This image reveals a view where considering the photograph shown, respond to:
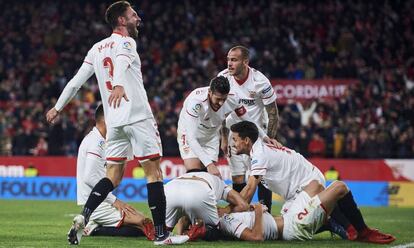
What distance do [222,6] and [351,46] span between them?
626 cm

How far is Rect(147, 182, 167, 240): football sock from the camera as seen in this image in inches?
380

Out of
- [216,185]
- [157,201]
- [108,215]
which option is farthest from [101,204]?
[157,201]

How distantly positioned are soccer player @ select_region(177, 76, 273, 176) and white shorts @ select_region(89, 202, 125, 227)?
51.2 inches

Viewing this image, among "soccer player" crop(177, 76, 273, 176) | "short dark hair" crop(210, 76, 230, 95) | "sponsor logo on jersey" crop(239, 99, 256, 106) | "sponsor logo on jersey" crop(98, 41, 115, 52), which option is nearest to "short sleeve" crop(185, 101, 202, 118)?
"soccer player" crop(177, 76, 273, 176)

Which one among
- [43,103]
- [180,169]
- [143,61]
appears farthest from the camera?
[143,61]

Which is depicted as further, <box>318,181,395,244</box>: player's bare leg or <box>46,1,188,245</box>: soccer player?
<box>318,181,395,244</box>: player's bare leg

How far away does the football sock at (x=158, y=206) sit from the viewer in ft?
31.7

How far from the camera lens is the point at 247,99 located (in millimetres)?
12508

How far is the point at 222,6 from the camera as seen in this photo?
34.7 meters

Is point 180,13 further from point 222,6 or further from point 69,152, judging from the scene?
point 69,152

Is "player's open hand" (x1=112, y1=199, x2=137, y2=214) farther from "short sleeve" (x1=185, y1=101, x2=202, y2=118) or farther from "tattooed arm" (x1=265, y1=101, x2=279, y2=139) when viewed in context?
"tattooed arm" (x1=265, y1=101, x2=279, y2=139)

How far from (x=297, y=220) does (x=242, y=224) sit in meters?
0.67

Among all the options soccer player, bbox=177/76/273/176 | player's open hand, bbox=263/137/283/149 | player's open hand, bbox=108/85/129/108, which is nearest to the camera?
player's open hand, bbox=108/85/129/108

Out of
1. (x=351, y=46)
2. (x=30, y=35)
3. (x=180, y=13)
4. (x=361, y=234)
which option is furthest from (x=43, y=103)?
(x=361, y=234)
